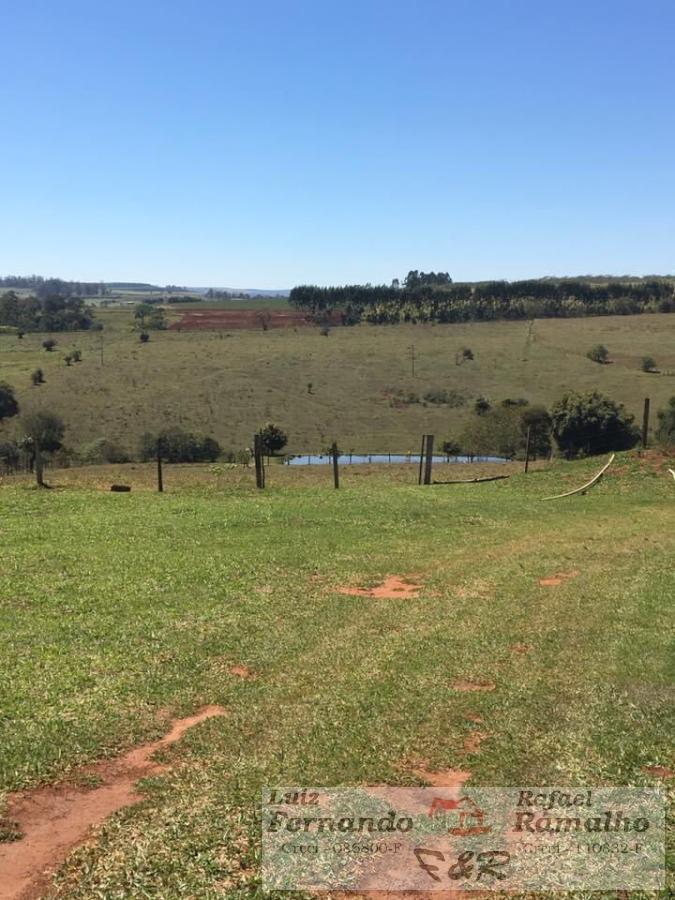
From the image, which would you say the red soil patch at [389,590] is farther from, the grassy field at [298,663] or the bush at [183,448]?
the bush at [183,448]

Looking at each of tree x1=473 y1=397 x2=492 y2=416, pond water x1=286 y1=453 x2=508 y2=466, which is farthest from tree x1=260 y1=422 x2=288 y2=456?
tree x1=473 y1=397 x2=492 y2=416

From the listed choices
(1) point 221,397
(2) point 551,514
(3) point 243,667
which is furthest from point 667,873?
(1) point 221,397

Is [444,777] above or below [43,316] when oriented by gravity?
below

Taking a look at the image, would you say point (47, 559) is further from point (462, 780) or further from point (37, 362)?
point (37, 362)

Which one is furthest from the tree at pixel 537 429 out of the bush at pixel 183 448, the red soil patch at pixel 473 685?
the red soil patch at pixel 473 685

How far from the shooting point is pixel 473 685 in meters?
8.77

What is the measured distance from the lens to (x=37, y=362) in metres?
102

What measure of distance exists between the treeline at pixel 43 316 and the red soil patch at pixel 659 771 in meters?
144

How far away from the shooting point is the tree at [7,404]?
2825 inches

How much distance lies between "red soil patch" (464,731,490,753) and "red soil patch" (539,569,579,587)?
6523 mm

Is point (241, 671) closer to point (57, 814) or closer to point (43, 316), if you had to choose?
point (57, 814)

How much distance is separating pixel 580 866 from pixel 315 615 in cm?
660

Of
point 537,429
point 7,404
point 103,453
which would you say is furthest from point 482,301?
point 103,453

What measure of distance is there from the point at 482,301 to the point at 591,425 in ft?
390
